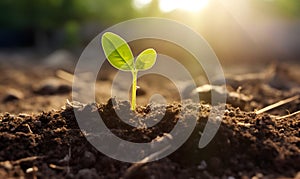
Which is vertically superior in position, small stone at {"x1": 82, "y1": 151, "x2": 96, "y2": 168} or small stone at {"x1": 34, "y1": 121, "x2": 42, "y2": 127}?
small stone at {"x1": 34, "y1": 121, "x2": 42, "y2": 127}

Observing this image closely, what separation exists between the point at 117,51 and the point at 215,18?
897cm

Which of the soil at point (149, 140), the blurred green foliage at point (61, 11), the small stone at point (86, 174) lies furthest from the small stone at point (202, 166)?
the blurred green foliage at point (61, 11)

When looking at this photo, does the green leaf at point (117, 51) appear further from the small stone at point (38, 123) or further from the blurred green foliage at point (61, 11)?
the blurred green foliage at point (61, 11)

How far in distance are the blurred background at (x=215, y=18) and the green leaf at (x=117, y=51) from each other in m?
8.08

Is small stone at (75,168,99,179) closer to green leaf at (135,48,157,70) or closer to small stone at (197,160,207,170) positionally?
small stone at (197,160,207,170)

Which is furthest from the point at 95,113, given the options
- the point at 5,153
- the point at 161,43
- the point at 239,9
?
the point at 239,9

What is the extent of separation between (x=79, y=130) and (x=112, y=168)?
0.29 meters

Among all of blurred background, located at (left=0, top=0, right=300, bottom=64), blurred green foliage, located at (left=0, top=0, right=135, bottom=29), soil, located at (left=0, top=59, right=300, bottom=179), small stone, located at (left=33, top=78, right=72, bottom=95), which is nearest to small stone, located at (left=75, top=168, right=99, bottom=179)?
soil, located at (left=0, top=59, right=300, bottom=179)

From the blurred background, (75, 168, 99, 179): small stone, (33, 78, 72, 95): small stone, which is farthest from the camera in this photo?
the blurred background

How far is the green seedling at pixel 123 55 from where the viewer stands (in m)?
1.74

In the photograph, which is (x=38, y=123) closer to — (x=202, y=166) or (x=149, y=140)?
(x=149, y=140)

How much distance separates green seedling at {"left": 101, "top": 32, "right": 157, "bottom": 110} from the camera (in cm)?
174

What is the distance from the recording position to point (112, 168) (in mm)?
1468

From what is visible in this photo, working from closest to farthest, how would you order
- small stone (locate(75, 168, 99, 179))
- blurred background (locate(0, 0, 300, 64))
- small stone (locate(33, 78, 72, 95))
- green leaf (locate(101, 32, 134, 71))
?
small stone (locate(75, 168, 99, 179))
green leaf (locate(101, 32, 134, 71))
small stone (locate(33, 78, 72, 95))
blurred background (locate(0, 0, 300, 64))
